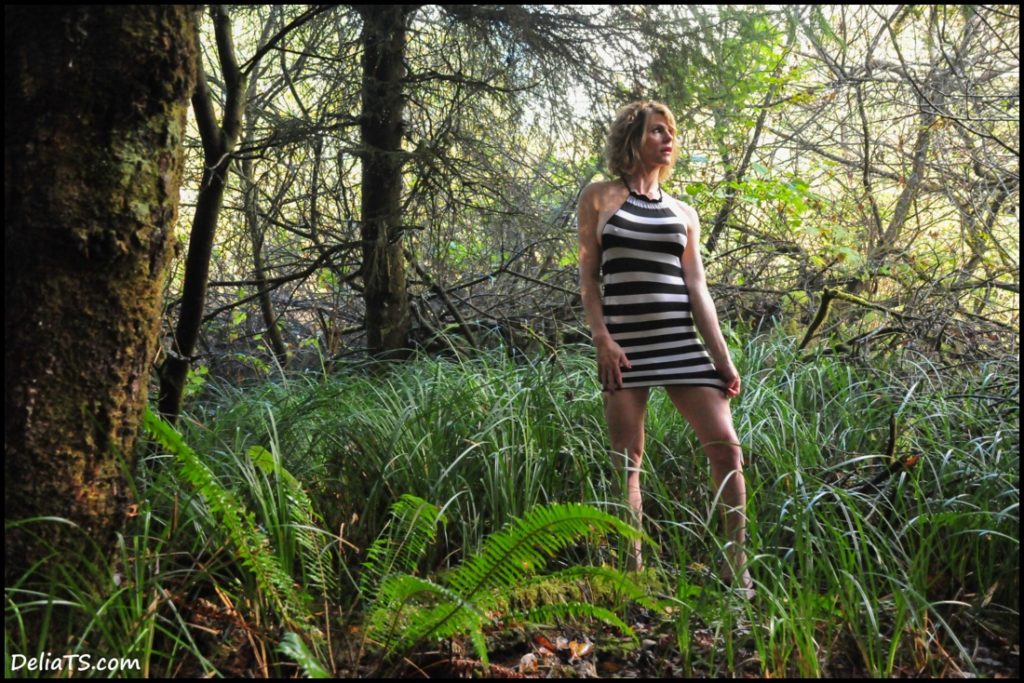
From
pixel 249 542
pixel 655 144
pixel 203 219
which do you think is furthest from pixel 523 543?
pixel 203 219

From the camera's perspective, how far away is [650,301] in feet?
9.93

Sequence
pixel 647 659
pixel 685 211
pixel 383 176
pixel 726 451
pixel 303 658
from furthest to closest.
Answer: pixel 383 176 → pixel 685 211 → pixel 726 451 → pixel 647 659 → pixel 303 658

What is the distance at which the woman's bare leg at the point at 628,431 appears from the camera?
3045mm

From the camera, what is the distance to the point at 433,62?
5160 mm

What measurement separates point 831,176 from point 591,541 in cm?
571

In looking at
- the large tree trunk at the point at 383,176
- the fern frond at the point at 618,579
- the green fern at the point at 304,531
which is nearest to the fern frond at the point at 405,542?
the green fern at the point at 304,531

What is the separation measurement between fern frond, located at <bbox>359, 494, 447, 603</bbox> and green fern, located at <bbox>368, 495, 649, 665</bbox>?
0.05 ft

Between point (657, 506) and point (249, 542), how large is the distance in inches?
71.6

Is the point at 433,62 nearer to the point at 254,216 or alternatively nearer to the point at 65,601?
the point at 254,216

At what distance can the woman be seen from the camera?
2994 millimetres

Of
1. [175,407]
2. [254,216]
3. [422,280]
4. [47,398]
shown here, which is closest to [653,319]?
[47,398]

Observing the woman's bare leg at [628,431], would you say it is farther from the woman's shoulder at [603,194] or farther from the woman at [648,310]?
the woman's shoulder at [603,194]

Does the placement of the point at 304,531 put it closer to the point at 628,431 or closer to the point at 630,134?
the point at 628,431

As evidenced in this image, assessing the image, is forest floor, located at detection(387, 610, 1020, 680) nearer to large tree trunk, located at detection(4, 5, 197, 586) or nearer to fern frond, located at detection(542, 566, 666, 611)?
fern frond, located at detection(542, 566, 666, 611)
